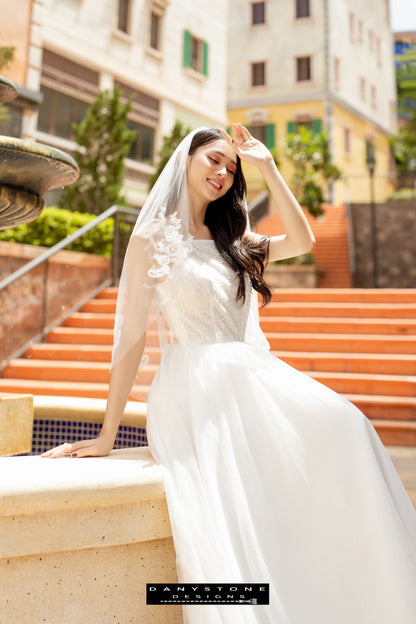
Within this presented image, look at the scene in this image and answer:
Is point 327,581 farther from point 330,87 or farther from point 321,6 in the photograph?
point 321,6

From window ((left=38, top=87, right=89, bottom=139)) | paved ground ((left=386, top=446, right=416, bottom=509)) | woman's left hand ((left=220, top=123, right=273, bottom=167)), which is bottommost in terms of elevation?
paved ground ((left=386, top=446, right=416, bottom=509))

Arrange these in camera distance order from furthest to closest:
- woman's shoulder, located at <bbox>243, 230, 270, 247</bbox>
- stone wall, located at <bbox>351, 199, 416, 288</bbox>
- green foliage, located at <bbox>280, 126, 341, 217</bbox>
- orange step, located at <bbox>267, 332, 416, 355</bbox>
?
green foliage, located at <bbox>280, 126, 341, 217</bbox>
stone wall, located at <bbox>351, 199, 416, 288</bbox>
orange step, located at <bbox>267, 332, 416, 355</bbox>
woman's shoulder, located at <bbox>243, 230, 270, 247</bbox>

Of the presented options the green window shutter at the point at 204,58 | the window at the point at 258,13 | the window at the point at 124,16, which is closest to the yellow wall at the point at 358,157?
the window at the point at 258,13

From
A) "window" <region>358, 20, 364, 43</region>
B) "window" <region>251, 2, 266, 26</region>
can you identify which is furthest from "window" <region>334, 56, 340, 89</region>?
"window" <region>251, 2, 266, 26</region>

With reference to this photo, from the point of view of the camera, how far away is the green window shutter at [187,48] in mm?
19750

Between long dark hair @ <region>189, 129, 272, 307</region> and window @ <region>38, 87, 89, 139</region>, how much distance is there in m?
15.2

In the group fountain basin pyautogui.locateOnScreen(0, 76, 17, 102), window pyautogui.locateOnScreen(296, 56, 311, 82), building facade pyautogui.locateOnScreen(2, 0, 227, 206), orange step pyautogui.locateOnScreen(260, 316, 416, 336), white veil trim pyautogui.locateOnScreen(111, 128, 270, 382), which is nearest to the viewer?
white veil trim pyautogui.locateOnScreen(111, 128, 270, 382)

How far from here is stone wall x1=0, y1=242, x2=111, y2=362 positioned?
7.04 metres

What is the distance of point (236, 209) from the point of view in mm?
2596

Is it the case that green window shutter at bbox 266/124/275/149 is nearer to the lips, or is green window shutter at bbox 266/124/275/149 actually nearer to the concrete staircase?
the concrete staircase

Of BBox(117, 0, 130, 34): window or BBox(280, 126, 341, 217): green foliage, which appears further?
BBox(117, 0, 130, 34): window

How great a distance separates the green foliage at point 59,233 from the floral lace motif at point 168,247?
7.01m

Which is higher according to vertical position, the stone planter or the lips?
the stone planter

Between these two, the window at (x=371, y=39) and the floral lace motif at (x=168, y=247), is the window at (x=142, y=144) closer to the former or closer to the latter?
the floral lace motif at (x=168, y=247)
